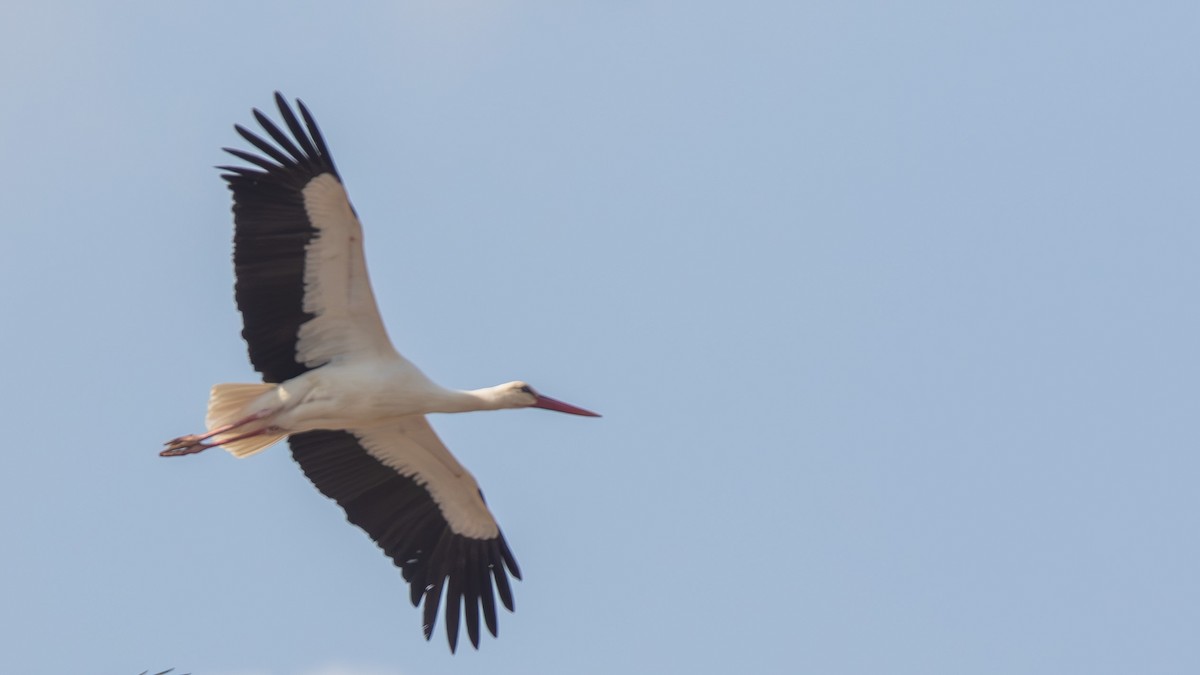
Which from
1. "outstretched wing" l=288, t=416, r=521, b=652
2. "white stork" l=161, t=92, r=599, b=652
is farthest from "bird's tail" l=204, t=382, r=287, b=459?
"outstretched wing" l=288, t=416, r=521, b=652

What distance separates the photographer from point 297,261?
15062 mm

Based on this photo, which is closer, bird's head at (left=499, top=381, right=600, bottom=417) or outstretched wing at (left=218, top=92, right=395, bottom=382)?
outstretched wing at (left=218, top=92, right=395, bottom=382)

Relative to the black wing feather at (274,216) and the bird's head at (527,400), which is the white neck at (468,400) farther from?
the black wing feather at (274,216)

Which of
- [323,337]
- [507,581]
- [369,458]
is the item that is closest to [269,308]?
[323,337]

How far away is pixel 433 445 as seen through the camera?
16.3 metres

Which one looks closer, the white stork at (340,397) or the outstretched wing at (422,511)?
the white stork at (340,397)

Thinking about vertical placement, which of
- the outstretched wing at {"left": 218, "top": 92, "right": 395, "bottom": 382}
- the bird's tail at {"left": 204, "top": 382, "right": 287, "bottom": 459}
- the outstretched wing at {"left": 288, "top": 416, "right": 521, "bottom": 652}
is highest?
the outstretched wing at {"left": 218, "top": 92, "right": 395, "bottom": 382}

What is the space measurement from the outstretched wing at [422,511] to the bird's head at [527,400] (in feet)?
2.25

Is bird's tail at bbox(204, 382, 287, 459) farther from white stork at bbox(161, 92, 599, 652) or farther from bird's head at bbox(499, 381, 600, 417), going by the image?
bird's head at bbox(499, 381, 600, 417)

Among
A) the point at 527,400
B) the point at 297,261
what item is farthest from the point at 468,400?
the point at 297,261

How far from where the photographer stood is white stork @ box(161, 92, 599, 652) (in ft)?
48.7

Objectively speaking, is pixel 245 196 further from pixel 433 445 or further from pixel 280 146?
pixel 433 445

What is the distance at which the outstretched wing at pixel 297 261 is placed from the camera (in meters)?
14.8

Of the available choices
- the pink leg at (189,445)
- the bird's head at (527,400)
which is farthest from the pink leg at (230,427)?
the bird's head at (527,400)
